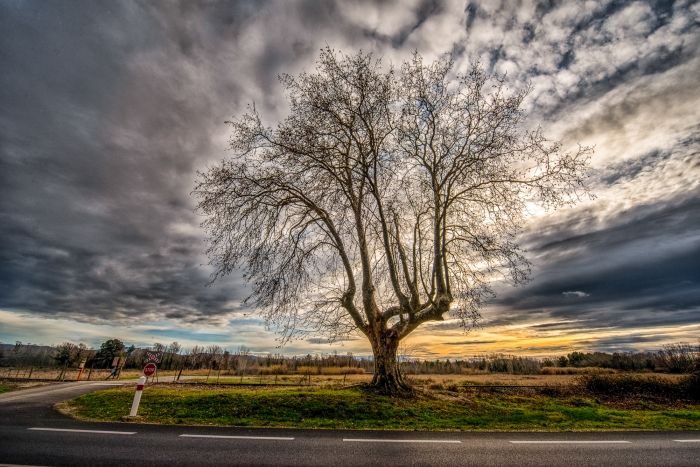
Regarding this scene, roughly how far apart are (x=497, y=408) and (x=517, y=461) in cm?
755

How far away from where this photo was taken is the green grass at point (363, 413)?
10.3 meters

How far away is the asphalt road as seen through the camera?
6027 millimetres

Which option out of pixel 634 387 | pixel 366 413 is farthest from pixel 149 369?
pixel 634 387

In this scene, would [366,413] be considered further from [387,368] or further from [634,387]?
[634,387]

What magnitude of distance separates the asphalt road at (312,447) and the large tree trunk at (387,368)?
5.71 meters

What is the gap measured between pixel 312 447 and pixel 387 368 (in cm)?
853

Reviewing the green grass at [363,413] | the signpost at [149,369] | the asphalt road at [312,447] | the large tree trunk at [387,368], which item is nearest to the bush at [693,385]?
the green grass at [363,413]

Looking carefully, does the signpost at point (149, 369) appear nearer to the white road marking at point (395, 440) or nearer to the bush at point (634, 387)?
the white road marking at point (395, 440)

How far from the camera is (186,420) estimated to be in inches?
396

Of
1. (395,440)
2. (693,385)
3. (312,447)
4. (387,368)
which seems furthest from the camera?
(693,385)

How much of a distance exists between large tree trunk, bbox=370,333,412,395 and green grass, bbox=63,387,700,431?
89 cm

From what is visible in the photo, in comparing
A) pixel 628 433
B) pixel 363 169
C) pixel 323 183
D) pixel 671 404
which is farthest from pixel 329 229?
pixel 671 404

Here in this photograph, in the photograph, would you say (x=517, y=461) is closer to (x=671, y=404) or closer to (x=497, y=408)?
(x=497, y=408)

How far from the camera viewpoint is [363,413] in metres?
11.5
